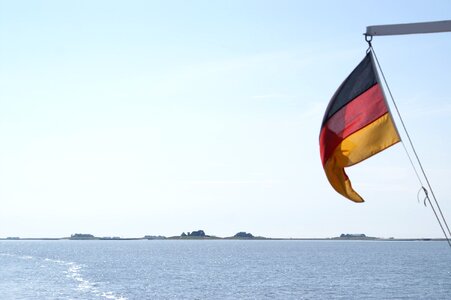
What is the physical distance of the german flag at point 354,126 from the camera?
1032 cm

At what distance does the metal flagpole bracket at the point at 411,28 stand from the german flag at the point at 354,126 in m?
1.01

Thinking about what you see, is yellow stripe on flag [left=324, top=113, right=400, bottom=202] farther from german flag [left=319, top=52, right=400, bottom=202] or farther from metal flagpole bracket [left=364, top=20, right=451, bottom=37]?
metal flagpole bracket [left=364, top=20, right=451, bottom=37]

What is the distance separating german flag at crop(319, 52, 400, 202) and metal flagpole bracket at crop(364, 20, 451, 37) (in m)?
1.01

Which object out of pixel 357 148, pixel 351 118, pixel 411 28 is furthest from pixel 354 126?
pixel 411 28

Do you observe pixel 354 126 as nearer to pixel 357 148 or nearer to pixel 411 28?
pixel 357 148

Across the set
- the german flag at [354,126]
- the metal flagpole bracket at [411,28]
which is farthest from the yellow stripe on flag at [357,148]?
the metal flagpole bracket at [411,28]

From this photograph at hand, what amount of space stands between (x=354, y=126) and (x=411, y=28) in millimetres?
1958

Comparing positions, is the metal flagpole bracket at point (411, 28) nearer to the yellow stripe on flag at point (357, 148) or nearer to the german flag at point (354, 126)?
the german flag at point (354, 126)

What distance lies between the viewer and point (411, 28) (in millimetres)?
8977

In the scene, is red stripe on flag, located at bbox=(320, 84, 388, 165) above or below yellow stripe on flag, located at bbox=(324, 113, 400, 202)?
above

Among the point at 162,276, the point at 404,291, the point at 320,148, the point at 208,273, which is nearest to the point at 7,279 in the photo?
the point at 162,276

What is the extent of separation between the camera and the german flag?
10.3m

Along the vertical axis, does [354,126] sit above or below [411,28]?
below

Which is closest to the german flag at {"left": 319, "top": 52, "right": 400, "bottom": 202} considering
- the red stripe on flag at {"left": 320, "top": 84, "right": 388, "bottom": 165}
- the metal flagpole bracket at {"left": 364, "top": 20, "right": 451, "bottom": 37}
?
the red stripe on flag at {"left": 320, "top": 84, "right": 388, "bottom": 165}
